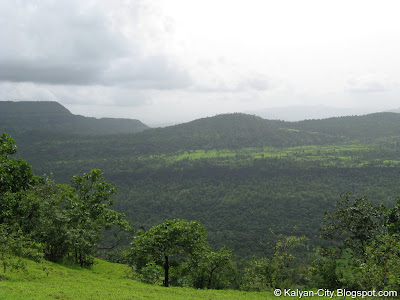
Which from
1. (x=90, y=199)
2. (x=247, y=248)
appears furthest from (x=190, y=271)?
(x=247, y=248)

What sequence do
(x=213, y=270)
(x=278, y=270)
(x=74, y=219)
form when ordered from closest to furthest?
(x=74, y=219)
(x=278, y=270)
(x=213, y=270)

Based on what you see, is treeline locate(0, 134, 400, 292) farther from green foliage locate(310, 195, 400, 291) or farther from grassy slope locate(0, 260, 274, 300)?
grassy slope locate(0, 260, 274, 300)

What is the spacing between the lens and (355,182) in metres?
119

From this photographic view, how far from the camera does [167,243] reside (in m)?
19.7

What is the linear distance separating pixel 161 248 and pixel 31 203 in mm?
10455

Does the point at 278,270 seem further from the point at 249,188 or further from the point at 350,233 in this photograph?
the point at 249,188

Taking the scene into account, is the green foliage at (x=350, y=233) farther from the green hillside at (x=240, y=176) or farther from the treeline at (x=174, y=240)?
the green hillside at (x=240, y=176)

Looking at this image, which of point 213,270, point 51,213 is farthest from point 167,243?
point 51,213

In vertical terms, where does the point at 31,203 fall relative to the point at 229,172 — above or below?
above

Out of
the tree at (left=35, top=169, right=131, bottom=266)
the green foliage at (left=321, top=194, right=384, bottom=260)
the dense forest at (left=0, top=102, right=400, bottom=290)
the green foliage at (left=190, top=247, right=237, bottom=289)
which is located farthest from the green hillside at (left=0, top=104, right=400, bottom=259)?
the tree at (left=35, top=169, right=131, bottom=266)

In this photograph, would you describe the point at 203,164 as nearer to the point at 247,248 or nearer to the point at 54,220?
the point at 247,248

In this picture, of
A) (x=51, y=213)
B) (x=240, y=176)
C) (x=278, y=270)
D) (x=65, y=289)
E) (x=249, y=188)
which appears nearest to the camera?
(x=65, y=289)

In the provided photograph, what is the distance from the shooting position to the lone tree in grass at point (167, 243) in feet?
64.3

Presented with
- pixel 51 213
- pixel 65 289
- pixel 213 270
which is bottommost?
pixel 213 270
